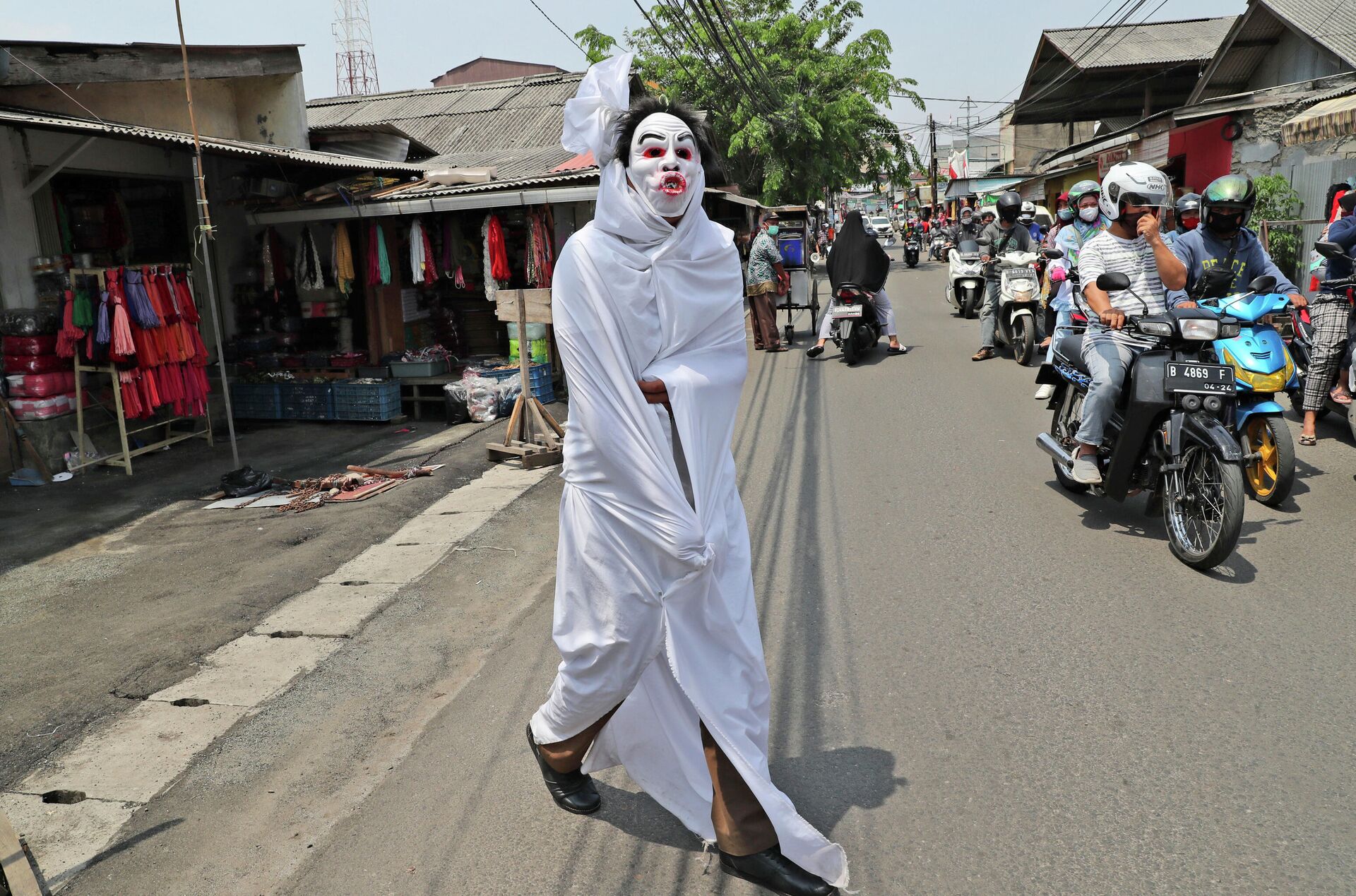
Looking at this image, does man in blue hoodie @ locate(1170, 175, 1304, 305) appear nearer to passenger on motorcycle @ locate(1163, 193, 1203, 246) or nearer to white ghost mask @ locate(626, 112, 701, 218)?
passenger on motorcycle @ locate(1163, 193, 1203, 246)

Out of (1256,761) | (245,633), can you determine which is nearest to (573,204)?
(245,633)

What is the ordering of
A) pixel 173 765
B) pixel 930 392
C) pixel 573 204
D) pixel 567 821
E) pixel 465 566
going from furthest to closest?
pixel 573 204, pixel 930 392, pixel 465 566, pixel 173 765, pixel 567 821

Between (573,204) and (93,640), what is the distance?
8.71 meters

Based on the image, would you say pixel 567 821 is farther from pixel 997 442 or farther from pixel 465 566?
pixel 997 442

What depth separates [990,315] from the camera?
12969 mm

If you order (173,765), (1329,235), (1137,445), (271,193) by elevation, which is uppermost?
(271,193)

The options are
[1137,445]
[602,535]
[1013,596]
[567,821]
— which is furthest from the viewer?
[1137,445]

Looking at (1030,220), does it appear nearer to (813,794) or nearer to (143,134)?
→ (143,134)

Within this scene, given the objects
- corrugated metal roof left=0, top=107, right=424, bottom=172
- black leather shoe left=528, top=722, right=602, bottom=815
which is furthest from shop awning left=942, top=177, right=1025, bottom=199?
black leather shoe left=528, top=722, right=602, bottom=815

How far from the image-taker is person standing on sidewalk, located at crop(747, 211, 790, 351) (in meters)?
14.1

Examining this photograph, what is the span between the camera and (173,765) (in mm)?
3781

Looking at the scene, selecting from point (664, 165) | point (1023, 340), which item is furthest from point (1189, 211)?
point (664, 165)

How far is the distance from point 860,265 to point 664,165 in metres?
10.1

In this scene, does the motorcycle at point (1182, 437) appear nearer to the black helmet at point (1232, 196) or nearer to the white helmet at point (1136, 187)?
the white helmet at point (1136, 187)
